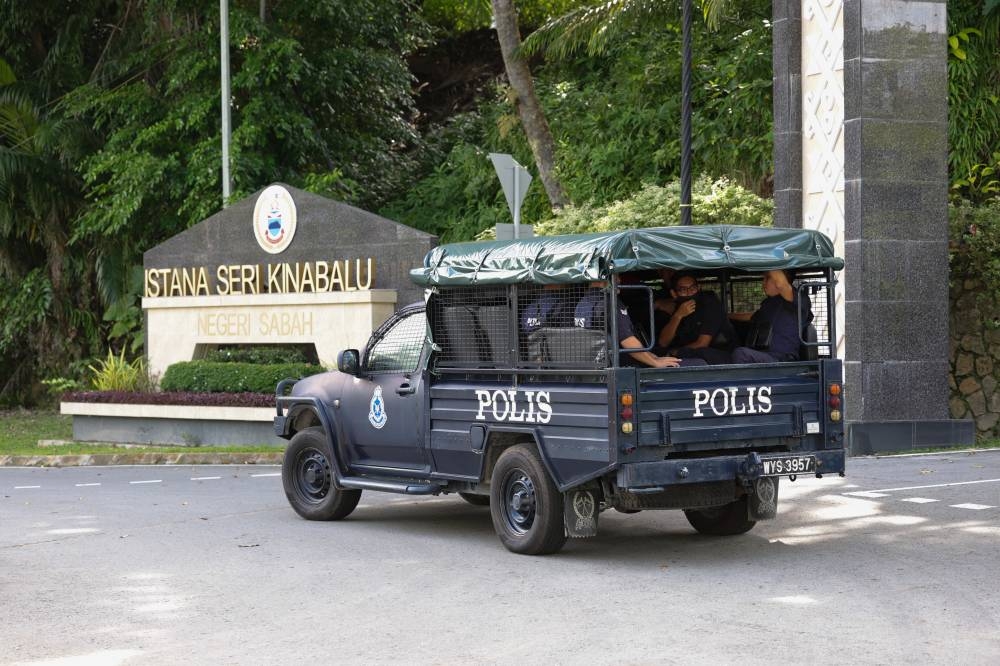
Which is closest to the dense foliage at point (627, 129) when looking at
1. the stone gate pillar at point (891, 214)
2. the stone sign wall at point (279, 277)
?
the stone sign wall at point (279, 277)

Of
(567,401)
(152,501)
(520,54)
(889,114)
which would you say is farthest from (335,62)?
(567,401)

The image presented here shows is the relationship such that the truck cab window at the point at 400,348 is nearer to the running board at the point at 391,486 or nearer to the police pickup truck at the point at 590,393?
the police pickup truck at the point at 590,393

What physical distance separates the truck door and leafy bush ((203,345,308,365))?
31.5 ft

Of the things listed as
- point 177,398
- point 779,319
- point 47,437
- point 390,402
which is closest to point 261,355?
point 177,398

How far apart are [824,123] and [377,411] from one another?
8338mm

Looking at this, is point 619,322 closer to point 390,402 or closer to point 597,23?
point 390,402

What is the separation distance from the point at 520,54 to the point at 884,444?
1049cm

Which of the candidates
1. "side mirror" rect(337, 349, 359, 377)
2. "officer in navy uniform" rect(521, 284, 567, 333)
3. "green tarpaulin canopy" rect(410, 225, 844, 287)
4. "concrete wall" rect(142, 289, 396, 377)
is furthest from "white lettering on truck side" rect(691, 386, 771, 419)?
"concrete wall" rect(142, 289, 396, 377)

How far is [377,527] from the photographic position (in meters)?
11.9

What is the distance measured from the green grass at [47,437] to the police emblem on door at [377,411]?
6.90 metres

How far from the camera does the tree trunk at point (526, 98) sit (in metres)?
24.3

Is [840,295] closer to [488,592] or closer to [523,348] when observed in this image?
[523,348]

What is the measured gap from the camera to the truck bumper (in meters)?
9.38

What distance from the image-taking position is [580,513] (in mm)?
9953
